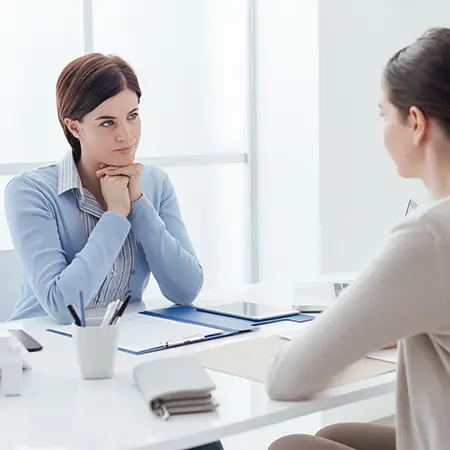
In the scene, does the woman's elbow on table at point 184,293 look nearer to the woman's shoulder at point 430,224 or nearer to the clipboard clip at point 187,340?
the clipboard clip at point 187,340

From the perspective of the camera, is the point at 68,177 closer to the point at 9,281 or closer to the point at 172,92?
the point at 9,281

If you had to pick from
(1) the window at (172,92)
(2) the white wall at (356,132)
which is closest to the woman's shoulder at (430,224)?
(2) the white wall at (356,132)

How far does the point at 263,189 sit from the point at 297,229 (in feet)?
1.04

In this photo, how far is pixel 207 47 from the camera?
4.18 metres

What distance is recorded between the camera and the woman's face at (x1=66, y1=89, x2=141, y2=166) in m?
2.25

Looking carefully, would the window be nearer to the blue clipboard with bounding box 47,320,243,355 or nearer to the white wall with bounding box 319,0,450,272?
the white wall with bounding box 319,0,450,272

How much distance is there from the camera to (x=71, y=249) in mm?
2238

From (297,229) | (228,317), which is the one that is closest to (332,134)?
(297,229)

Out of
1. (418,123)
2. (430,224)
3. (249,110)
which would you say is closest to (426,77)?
(418,123)

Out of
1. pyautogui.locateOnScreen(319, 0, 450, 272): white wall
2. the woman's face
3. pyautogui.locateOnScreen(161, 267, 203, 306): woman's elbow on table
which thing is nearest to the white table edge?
pyautogui.locateOnScreen(161, 267, 203, 306): woman's elbow on table

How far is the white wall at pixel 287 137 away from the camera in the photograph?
392cm

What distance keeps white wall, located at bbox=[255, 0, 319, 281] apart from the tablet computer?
1.85m

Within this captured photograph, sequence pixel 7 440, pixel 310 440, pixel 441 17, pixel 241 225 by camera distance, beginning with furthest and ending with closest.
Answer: pixel 241 225 < pixel 441 17 < pixel 310 440 < pixel 7 440

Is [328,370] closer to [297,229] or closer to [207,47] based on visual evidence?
[297,229]
